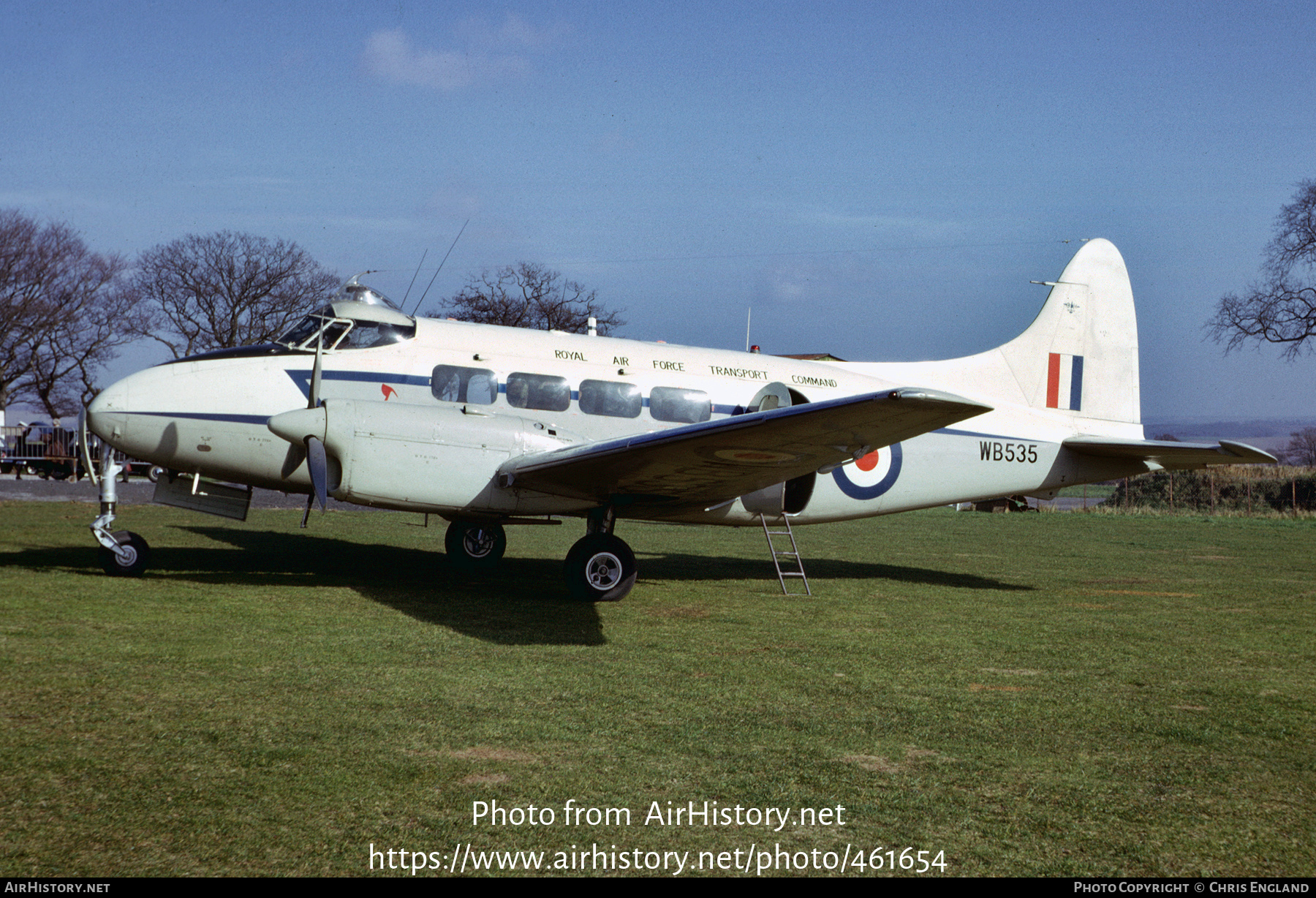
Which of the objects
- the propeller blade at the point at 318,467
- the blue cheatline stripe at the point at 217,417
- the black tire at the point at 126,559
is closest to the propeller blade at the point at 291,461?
the blue cheatline stripe at the point at 217,417

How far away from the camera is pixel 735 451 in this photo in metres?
9.43

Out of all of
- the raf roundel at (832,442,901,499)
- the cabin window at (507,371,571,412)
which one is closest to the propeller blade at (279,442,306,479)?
the cabin window at (507,371,571,412)

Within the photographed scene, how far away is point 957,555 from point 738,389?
7499mm

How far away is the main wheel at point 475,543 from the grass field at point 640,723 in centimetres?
162

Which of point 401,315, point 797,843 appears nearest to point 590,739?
point 797,843

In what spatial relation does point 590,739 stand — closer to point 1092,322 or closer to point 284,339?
point 284,339

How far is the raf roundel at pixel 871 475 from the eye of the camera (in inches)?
512

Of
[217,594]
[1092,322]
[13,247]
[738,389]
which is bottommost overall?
[217,594]

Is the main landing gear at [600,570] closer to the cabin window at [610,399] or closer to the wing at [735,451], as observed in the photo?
the wing at [735,451]

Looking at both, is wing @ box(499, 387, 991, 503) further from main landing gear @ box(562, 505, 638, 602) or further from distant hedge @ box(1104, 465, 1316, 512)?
distant hedge @ box(1104, 465, 1316, 512)

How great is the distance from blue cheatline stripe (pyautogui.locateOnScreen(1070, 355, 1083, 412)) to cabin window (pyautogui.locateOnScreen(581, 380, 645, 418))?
6799 millimetres

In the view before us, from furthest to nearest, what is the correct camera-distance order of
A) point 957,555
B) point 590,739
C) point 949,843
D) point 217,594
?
point 957,555 < point 217,594 < point 590,739 < point 949,843

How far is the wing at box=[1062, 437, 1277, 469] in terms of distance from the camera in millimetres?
11516
